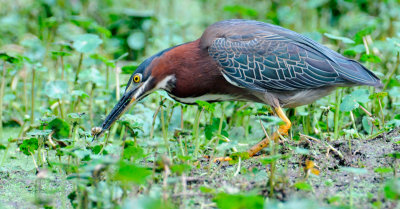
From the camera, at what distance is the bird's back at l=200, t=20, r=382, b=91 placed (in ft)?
13.3

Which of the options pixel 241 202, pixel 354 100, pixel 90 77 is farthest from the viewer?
pixel 90 77

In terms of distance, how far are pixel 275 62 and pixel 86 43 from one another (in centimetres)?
180

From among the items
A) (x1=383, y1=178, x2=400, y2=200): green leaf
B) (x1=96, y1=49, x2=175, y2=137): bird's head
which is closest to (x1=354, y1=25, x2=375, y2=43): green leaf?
(x1=96, y1=49, x2=175, y2=137): bird's head

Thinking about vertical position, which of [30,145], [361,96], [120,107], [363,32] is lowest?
[30,145]

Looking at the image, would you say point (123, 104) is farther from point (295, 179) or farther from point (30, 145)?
point (295, 179)

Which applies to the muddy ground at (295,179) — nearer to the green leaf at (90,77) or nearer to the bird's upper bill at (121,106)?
the bird's upper bill at (121,106)

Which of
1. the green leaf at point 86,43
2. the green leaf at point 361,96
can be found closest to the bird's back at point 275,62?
the green leaf at point 361,96

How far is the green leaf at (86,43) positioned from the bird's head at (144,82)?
2.63ft

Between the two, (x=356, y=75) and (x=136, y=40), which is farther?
(x=136, y=40)

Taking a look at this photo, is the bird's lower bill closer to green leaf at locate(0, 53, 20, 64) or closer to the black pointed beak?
the black pointed beak

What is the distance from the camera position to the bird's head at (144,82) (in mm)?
4074

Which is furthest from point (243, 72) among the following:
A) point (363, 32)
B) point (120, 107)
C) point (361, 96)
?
point (363, 32)

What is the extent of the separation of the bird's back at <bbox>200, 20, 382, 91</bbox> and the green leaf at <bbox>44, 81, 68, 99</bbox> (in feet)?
4.65

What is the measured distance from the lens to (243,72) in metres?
4.02
